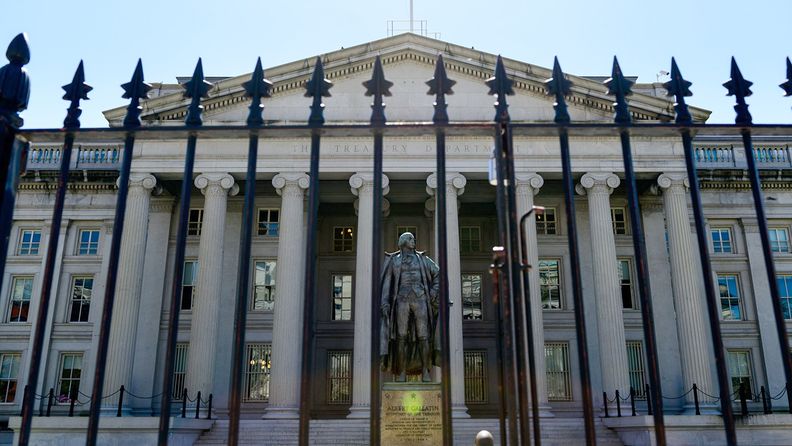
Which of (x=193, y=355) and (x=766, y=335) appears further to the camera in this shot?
(x=766, y=335)

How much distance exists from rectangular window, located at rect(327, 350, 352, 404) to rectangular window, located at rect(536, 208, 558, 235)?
34.8ft

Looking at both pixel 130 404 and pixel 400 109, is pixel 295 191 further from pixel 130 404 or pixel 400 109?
pixel 130 404

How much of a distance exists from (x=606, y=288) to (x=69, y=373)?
23.1 metres

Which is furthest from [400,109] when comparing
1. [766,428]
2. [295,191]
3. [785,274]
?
[785,274]

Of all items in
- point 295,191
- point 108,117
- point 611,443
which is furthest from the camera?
point 108,117

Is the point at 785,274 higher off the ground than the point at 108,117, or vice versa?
the point at 108,117

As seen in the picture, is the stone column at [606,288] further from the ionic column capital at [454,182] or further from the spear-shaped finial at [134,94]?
the spear-shaped finial at [134,94]

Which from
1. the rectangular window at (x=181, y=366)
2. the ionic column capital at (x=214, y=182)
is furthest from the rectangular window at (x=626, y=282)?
the rectangular window at (x=181, y=366)

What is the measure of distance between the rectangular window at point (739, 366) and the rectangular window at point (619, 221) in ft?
23.1

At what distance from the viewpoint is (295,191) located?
2689 centimetres

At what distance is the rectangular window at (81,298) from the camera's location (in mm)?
29919

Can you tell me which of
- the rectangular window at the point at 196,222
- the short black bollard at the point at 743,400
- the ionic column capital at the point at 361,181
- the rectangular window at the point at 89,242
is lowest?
the short black bollard at the point at 743,400

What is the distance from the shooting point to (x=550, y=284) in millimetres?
30609

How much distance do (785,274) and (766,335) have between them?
10.6 feet
